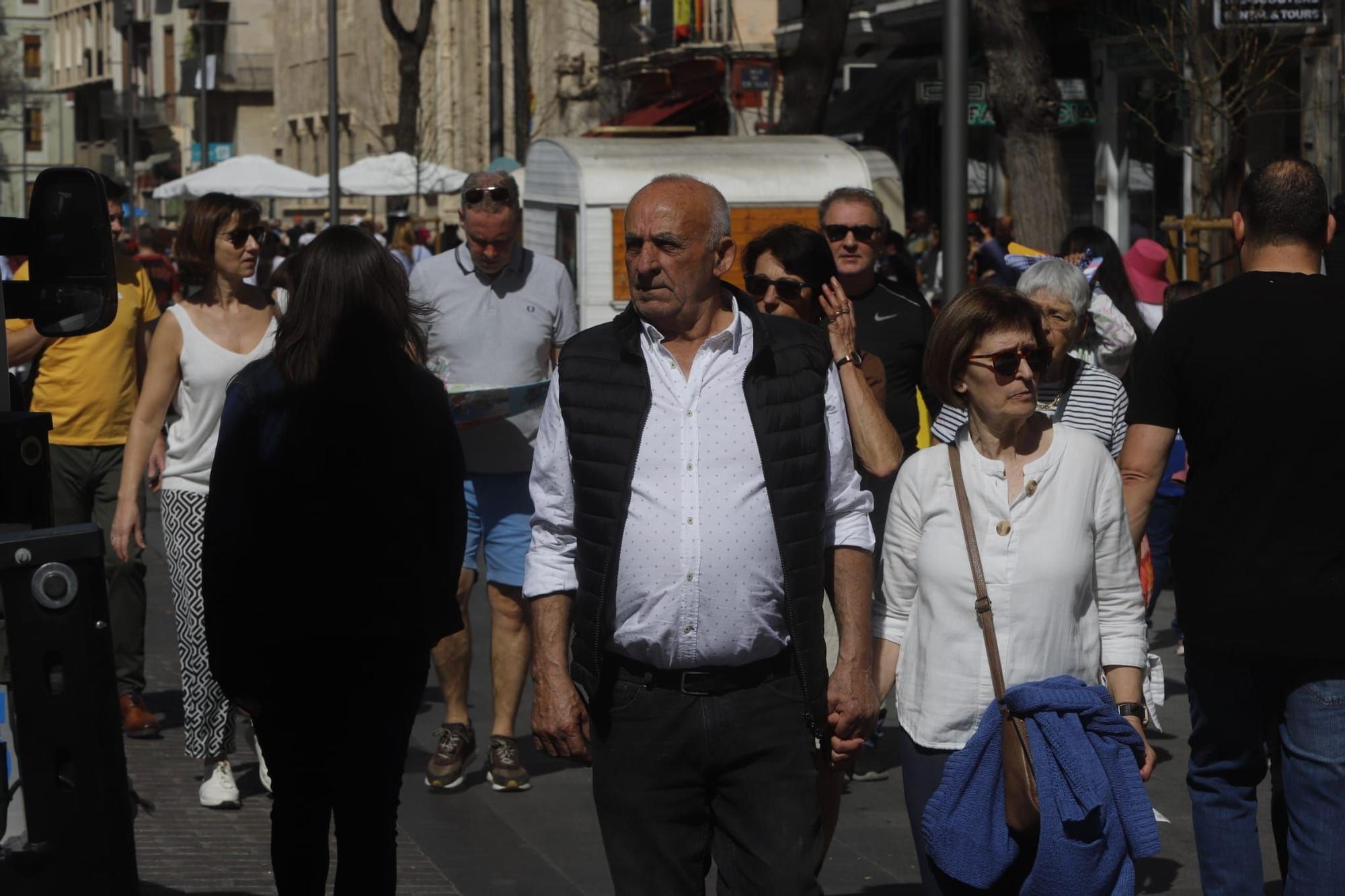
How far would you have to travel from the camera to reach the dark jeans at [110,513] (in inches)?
316

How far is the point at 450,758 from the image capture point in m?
7.23

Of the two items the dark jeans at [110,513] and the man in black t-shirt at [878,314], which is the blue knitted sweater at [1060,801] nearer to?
the man in black t-shirt at [878,314]

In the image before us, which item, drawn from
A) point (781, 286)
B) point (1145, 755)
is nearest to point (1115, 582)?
point (1145, 755)

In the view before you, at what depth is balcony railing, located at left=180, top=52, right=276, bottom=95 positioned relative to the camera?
75.1m

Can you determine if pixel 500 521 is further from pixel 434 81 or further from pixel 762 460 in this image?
pixel 434 81

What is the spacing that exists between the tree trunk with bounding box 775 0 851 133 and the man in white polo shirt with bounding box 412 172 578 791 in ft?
44.5

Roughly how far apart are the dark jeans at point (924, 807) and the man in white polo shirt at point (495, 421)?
2.99 m

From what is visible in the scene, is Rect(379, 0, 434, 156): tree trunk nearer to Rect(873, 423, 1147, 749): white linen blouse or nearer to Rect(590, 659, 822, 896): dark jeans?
Rect(873, 423, 1147, 749): white linen blouse

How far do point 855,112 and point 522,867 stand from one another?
26.9 m

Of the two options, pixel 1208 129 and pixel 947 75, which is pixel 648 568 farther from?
pixel 1208 129

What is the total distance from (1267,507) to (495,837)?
2.95m

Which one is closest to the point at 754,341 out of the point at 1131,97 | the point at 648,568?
the point at 648,568

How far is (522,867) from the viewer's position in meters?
6.23

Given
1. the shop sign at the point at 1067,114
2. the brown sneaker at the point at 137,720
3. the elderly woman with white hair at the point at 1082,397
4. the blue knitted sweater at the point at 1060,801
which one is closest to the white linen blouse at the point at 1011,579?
the blue knitted sweater at the point at 1060,801
